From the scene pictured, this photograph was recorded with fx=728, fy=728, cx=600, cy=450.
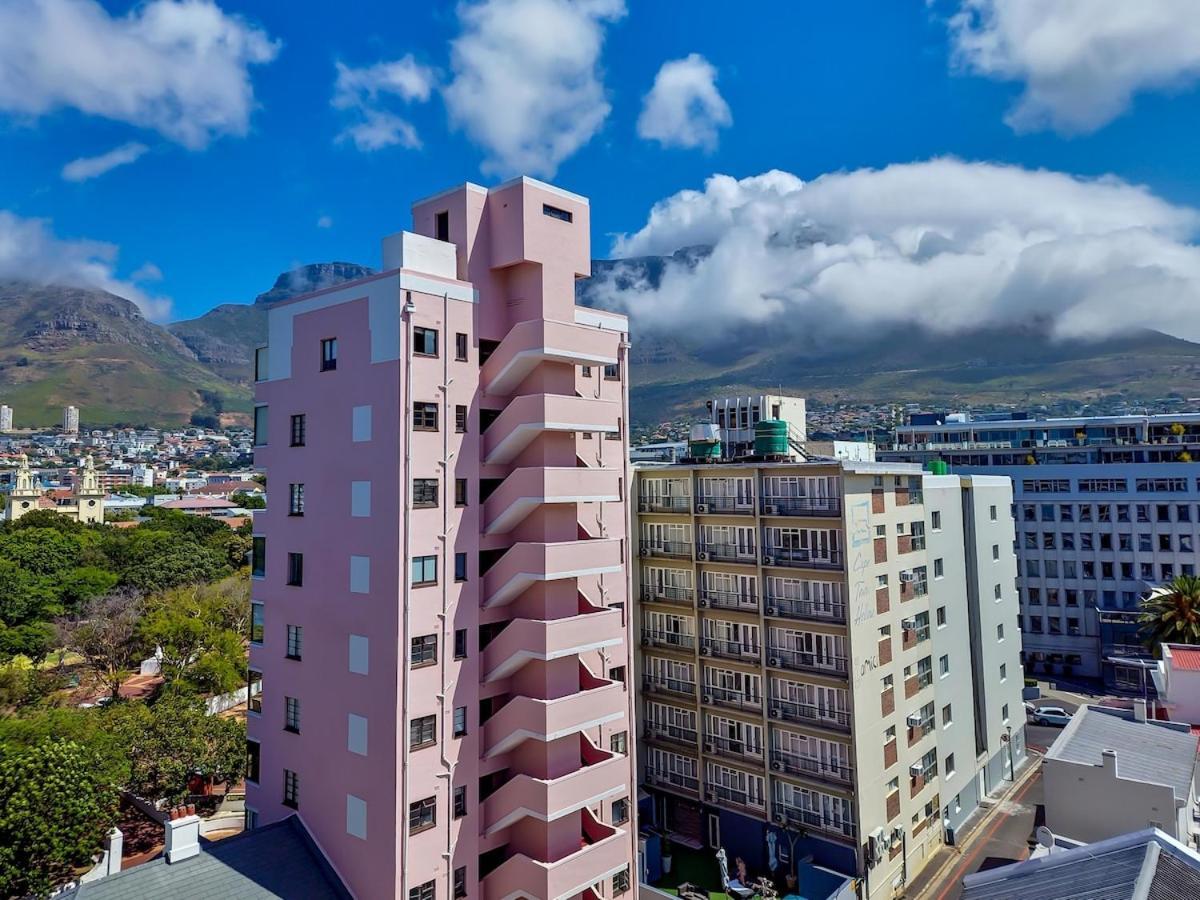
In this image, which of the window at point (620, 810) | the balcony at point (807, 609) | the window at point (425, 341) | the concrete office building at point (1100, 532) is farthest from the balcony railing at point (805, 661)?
the concrete office building at point (1100, 532)

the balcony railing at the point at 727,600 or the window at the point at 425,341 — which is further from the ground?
the window at the point at 425,341

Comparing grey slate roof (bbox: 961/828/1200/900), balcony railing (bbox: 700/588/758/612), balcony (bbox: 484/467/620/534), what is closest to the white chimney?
balcony (bbox: 484/467/620/534)

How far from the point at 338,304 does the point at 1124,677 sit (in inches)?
2845

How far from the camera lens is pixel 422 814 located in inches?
875

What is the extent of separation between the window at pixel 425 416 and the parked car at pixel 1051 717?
186ft

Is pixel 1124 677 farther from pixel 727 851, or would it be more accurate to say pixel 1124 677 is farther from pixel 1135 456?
pixel 727 851

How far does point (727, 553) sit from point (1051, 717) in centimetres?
3884

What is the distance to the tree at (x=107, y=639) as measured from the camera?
62562 mm

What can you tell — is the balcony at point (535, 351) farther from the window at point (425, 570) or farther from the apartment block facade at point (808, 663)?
the apartment block facade at point (808, 663)

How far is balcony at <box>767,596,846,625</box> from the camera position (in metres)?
32.3

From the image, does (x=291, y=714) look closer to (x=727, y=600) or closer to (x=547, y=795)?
(x=547, y=795)

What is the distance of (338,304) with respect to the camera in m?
24.6

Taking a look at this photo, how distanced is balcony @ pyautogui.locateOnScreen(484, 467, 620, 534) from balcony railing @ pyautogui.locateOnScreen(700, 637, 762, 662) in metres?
13.8

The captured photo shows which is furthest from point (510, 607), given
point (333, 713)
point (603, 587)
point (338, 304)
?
point (338, 304)
